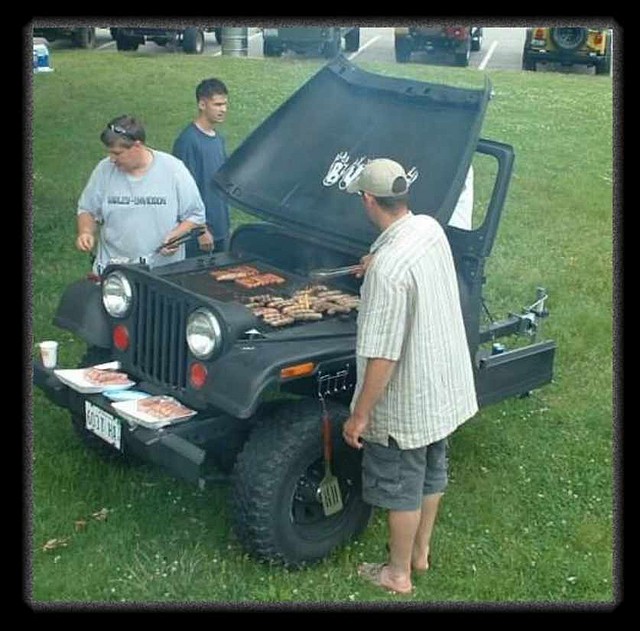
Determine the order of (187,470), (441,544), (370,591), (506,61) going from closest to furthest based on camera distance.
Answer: (187,470)
(370,591)
(441,544)
(506,61)

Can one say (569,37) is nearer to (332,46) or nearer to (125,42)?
(332,46)

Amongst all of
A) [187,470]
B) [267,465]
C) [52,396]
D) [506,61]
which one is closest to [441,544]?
[267,465]

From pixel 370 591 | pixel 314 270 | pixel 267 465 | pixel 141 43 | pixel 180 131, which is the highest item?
pixel 141 43

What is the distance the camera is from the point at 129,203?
16.7 feet

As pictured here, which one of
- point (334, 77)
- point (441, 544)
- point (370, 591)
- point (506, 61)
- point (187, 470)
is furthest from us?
point (334, 77)

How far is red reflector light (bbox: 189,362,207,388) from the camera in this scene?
4121 millimetres

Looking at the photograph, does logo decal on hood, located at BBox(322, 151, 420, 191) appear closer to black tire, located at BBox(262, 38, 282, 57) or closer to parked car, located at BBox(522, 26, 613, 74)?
black tire, located at BBox(262, 38, 282, 57)

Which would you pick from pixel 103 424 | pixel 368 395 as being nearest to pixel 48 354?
pixel 103 424

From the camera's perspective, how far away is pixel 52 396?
179 inches

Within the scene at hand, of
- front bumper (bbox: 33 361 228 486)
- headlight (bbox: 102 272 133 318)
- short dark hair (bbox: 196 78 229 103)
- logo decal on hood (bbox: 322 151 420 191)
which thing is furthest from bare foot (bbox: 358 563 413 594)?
short dark hair (bbox: 196 78 229 103)

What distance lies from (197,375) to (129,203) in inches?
50.4

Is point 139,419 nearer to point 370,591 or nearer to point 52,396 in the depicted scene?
point 52,396

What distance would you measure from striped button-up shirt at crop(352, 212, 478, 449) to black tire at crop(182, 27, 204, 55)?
1147 mm

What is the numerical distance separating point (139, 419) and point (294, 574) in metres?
0.84
